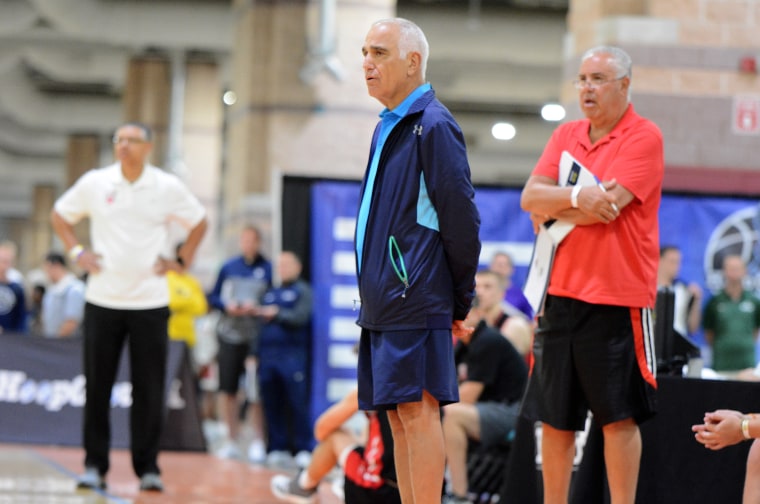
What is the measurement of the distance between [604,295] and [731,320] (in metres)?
5.42

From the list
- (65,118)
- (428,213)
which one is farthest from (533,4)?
(428,213)

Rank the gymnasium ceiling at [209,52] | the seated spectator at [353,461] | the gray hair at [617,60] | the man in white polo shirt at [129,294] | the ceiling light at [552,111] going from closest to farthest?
the gray hair at [617,60] < the seated spectator at [353,461] < the man in white polo shirt at [129,294] < the gymnasium ceiling at [209,52] < the ceiling light at [552,111]

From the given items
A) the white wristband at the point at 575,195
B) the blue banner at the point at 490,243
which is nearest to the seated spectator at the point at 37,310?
the blue banner at the point at 490,243

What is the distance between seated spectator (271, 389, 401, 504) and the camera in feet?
21.5

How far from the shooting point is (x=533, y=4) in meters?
20.7

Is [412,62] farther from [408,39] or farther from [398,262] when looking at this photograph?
[398,262]

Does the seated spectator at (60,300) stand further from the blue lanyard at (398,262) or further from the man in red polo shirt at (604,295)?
the blue lanyard at (398,262)

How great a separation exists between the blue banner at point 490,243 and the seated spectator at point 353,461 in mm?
3025

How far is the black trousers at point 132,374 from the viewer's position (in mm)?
7680

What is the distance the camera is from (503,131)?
31.2 meters

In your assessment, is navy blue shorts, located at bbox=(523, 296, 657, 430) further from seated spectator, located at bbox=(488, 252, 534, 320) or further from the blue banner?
the blue banner

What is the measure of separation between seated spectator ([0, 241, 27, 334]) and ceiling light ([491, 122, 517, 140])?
1879cm

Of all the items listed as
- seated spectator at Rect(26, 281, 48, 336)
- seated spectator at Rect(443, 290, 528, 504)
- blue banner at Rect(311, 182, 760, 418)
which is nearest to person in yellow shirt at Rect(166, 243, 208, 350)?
blue banner at Rect(311, 182, 760, 418)

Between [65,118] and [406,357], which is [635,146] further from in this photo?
[65,118]
